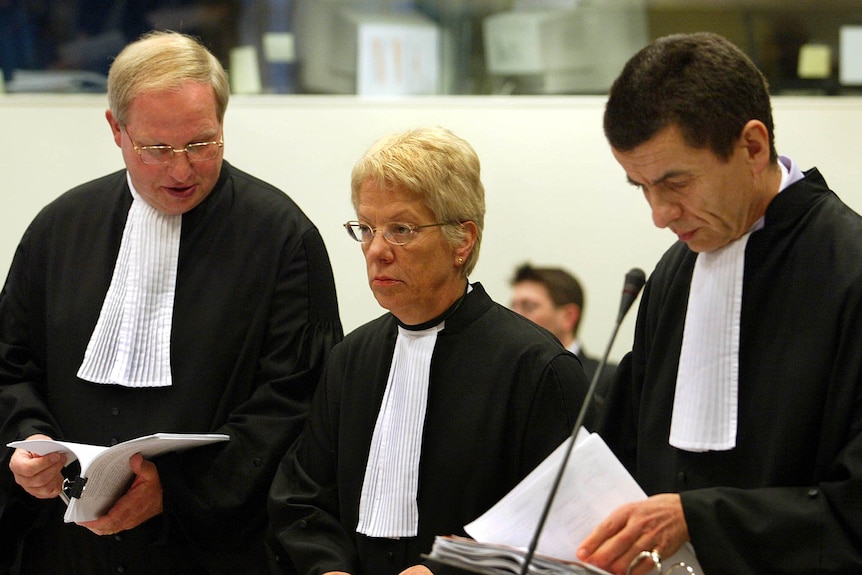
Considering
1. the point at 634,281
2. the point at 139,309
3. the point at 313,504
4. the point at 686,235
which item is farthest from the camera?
the point at 139,309

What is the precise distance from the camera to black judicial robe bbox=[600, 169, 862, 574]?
2.12 metres

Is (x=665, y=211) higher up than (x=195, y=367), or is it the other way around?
(x=665, y=211)

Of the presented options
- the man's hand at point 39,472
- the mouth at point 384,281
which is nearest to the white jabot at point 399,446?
the mouth at point 384,281

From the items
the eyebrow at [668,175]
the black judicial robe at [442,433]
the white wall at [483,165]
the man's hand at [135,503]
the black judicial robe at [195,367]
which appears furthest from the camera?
the white wall at [483,165]

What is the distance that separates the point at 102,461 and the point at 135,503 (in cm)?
24

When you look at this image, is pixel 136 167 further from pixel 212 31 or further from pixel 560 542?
pixel 212 31

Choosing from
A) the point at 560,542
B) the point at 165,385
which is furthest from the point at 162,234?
the point at 560,542

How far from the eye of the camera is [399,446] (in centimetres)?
274

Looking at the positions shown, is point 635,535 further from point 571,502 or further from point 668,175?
point 668,175

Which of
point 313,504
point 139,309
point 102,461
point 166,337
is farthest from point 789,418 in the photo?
point 139,309

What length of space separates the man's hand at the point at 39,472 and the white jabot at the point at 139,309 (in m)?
0.26

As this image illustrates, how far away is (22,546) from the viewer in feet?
11.0

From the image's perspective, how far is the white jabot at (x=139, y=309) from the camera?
318cm

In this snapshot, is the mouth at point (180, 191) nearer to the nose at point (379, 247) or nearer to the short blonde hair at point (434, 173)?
the short blonde hair at point (434, 173)
